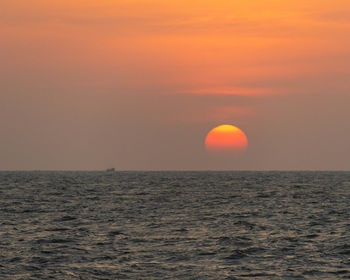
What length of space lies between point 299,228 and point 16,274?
21.9 metres

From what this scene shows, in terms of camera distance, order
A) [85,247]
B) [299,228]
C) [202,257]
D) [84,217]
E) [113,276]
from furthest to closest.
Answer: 1. [84,217]
2. [299,228]
3. [85,247]
4. [202,257]
5. [113,276]

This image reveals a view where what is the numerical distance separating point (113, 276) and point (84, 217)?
83.8ft

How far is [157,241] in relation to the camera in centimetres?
3534

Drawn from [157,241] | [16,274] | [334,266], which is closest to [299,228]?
[157,241]

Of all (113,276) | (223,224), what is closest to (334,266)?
(113,276)

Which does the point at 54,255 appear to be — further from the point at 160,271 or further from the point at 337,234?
the point at 337,234

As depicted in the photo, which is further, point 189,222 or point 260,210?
point 260,210

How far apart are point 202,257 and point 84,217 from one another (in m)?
22.6

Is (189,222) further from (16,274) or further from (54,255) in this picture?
(16,274)

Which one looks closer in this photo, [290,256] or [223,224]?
[290,256]

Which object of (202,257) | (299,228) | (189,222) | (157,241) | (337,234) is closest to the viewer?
→ (202,257)

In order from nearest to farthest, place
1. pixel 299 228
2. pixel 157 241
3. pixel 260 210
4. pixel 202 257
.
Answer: pixel 202 257 < pixel 157 241 < pixel 299 228 < pixel 260 210

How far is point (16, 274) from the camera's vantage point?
85.5 feet

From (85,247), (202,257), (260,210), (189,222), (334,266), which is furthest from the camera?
(260,210)
